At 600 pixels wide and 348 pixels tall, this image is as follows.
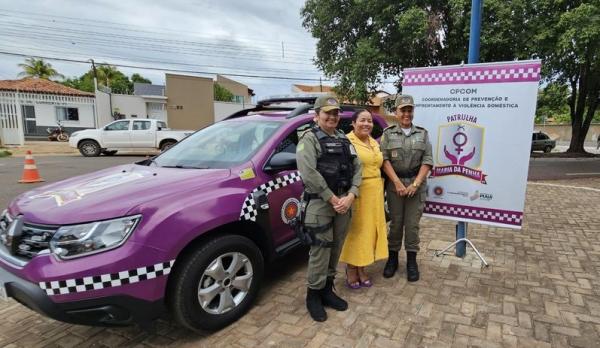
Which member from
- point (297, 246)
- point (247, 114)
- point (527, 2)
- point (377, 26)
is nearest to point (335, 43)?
point (377, 26)

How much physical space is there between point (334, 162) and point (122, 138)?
14.6 meters

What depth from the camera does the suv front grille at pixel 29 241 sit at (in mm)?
2215

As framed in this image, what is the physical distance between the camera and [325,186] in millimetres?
2598

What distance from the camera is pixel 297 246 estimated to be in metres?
3.42

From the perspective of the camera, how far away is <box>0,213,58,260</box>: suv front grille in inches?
87.2

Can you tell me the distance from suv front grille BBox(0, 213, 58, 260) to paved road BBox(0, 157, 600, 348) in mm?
811

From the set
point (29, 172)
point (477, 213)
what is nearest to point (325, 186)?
point (477, 213)

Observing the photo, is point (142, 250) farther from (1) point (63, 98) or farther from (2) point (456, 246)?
(1) point (63, 98)

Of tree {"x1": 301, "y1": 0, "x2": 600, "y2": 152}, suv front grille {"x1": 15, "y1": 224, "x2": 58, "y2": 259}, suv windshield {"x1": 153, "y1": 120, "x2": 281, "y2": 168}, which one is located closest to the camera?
suv front grille {"x1": 15, "y1": 224, "x2": 58, "y2": 259}

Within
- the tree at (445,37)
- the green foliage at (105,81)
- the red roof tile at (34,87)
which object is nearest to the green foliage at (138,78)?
the green foliage at (105,81)

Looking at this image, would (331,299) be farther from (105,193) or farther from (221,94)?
(221,94)

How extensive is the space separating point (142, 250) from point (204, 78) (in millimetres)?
30243

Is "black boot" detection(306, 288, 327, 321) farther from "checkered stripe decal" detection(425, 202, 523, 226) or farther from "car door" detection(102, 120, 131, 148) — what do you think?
"car door" detection(102, 120, 131, 148)

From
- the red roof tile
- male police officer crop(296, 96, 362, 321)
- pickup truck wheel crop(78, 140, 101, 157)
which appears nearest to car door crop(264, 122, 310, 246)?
male police officer crop(296, 96, 362, 321)
